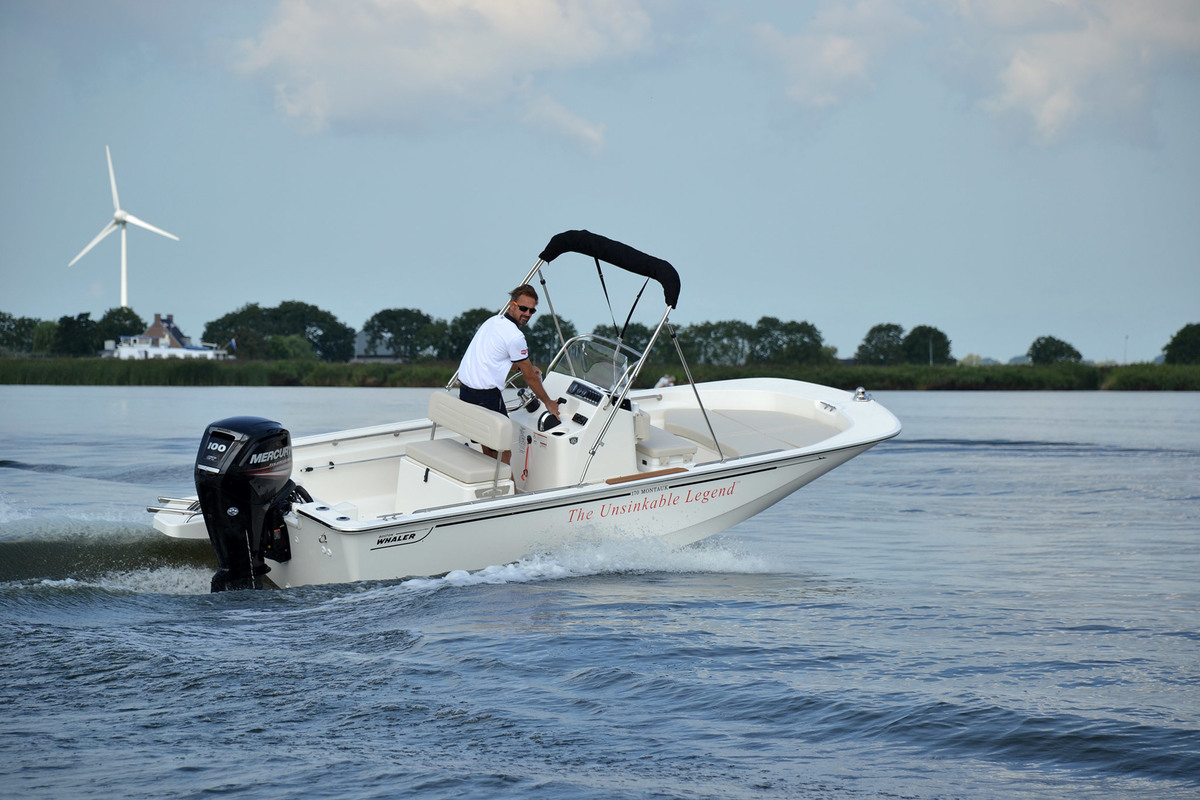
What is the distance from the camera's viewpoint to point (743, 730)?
15.3 ft

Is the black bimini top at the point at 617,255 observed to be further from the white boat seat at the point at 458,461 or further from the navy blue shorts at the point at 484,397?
the white boat seat at the point at 458,461

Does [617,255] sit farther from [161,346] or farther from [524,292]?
[161,346]

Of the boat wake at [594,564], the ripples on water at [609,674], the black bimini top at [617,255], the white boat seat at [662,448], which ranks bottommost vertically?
the ripples on water at [609,674]

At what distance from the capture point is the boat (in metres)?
6.58

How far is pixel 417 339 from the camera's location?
77125mm

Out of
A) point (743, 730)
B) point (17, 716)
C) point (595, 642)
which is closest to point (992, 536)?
point (595, 642)

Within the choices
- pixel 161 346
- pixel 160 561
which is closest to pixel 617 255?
pixel 160 561

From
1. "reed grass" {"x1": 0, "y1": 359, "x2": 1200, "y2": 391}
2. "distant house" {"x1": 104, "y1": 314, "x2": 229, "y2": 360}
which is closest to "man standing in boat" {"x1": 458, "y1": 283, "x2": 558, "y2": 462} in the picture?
"reed grass" {"x1": 0, "y1": 359, "x2": 1200, "y2": 391}

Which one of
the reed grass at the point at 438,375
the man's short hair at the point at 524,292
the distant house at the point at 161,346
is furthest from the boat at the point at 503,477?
the distant house at the point at 161,346

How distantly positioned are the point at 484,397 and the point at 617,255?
1528 mm

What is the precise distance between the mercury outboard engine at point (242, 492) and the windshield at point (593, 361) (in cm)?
241

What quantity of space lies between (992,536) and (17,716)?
8.74 m

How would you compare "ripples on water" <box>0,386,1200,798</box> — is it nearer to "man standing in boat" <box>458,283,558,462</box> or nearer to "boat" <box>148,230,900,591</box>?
"boat" <box>148,230,900,591</box>

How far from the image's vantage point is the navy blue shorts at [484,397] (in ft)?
25.2
